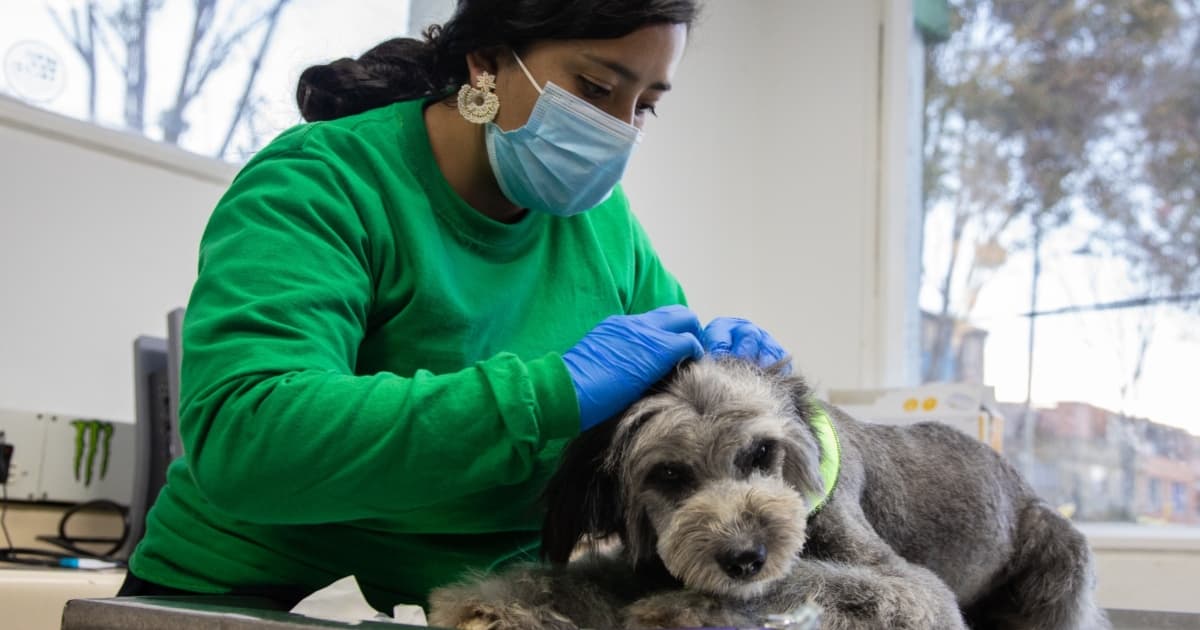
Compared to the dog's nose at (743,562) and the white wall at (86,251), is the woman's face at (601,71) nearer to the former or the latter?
the dog's nose at (743,562)

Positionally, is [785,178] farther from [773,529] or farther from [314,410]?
[314,410]

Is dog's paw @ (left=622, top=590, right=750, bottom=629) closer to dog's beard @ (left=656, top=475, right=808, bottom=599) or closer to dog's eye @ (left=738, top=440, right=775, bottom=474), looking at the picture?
dog's beard @ (left=656, top=475, right=808, bottom=599)

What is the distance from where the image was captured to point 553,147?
1538 mm

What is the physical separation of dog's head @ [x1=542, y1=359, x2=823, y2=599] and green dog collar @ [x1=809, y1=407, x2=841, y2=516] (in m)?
0.01

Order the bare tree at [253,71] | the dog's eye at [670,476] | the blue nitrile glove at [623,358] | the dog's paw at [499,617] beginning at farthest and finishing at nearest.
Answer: the bare tree at [253,71], the dog's eye at [670,476], the blue nitrile glove at [623,358], the dog's paw at [499,617]

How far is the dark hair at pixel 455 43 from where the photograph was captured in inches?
56.8

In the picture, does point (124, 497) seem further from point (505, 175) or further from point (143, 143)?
point (505, 175)

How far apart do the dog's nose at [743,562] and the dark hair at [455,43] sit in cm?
68

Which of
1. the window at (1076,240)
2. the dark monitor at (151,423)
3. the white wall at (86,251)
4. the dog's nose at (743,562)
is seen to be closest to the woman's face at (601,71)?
the dog's nose at (743,562)

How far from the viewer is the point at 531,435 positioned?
1.10m

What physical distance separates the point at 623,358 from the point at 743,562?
246mm

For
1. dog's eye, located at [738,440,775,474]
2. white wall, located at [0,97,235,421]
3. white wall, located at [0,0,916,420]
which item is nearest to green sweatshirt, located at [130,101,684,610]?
dog's eye, located at [738,440,775,474]

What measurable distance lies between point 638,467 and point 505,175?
50cm

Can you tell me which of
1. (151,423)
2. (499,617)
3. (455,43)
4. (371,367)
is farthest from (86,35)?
(499,617)
